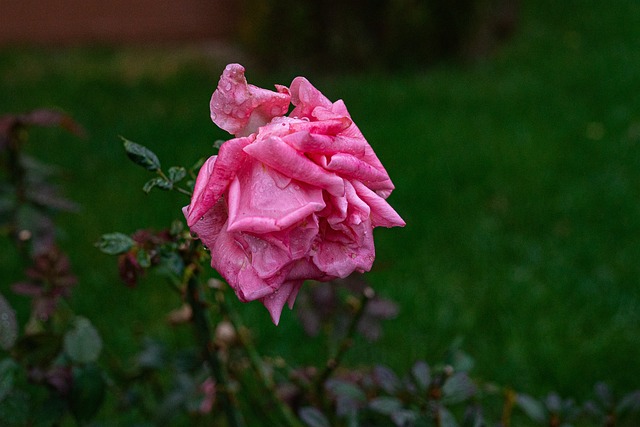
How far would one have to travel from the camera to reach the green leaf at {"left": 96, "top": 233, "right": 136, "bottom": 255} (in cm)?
85

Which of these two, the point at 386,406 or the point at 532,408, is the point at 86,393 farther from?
the point at 532,408

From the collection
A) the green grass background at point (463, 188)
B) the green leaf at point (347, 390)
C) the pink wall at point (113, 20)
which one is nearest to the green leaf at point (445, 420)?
the green leaf at point (347, 390)

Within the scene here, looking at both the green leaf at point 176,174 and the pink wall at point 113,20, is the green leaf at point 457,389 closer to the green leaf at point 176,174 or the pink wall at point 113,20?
the green leaf at point 176,174

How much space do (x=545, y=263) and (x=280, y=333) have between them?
3.26 ft

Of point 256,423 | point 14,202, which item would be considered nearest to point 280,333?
point 256,423

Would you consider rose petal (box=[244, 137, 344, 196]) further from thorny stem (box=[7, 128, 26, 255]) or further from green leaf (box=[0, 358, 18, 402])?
thorny stem (box=[7, 128, 26, 255])

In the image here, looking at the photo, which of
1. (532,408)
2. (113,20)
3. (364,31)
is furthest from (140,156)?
(113,20)

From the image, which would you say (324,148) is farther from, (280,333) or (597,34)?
(597,34)

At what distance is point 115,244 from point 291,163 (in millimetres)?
310

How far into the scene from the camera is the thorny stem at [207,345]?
0.99m

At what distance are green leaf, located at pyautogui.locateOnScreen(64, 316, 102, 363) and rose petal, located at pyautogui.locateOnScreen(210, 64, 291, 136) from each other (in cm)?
45

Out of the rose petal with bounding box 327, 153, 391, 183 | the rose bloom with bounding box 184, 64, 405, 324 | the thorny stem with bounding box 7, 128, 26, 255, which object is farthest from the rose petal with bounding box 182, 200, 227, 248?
the thorny stem with bounding box 7, 128, 26, 255

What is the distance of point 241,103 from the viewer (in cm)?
73

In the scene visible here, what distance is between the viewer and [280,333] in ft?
7.53
